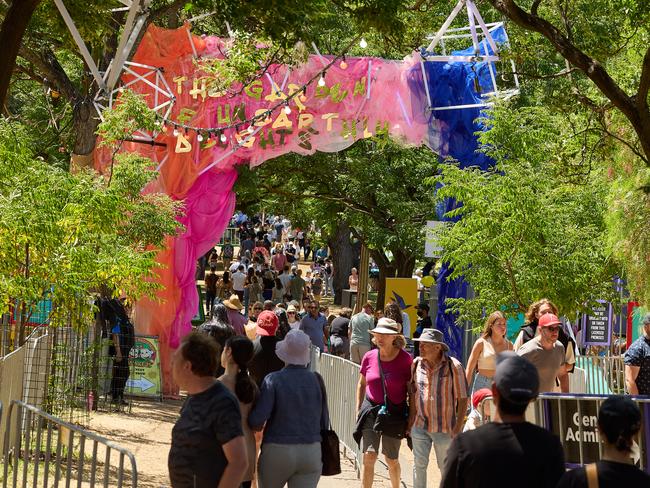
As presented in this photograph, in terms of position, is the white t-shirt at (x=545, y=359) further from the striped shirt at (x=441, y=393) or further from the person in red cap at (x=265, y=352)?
the person in red cap at (x=265, y=352)

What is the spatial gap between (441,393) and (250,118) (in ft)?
38.7

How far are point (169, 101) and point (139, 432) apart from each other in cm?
697

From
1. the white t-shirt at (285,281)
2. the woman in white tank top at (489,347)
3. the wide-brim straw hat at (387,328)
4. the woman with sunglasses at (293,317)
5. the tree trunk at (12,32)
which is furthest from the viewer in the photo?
the white t-shirt at (285,281)

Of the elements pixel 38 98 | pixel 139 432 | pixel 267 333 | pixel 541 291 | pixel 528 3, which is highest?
pixel 528 3

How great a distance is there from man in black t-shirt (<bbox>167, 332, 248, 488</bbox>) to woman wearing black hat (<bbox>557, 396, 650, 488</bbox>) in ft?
6.13

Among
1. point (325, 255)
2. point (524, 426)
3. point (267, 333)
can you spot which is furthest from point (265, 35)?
point (325, 255)

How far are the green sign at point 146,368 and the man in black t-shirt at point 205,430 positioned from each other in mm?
13142

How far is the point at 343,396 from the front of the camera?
47.5ft

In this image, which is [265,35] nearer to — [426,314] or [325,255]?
[426,314]

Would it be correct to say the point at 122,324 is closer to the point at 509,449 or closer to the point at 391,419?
the point at 391,419

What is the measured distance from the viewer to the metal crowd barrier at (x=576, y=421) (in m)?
8.09

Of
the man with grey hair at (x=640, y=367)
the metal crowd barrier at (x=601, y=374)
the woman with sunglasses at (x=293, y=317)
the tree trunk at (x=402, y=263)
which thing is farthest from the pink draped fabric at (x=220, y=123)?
the tree trunk at (x=402, y=263)

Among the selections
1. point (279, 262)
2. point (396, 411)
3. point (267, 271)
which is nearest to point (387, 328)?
point (396, 411)

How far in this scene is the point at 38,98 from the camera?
99.2 ft
